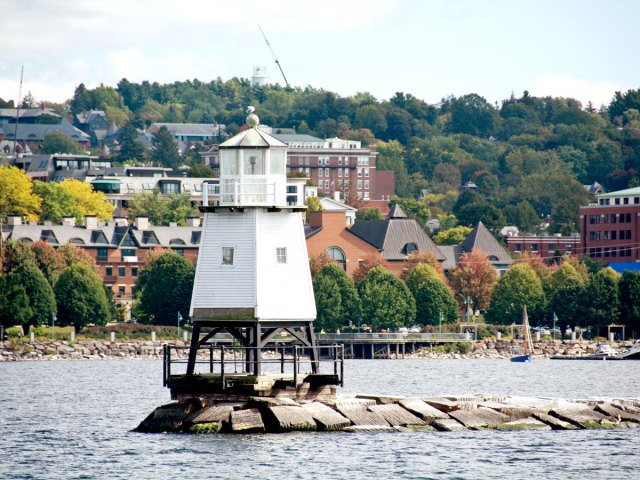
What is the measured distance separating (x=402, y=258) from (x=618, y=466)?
115 meters

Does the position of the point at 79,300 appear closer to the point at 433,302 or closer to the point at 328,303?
the point at 328,303

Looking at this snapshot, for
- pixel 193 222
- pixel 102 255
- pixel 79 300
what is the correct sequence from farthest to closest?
pixel 193 222 → pixel 102 255 → pixel 79 300

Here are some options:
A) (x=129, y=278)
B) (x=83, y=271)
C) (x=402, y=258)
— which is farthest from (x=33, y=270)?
(x=402, y=258)

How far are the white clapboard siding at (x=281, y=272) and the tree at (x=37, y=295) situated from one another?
77892 mm

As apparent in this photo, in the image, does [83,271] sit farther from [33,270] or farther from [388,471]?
[388,471]

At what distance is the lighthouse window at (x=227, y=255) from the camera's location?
53875mm

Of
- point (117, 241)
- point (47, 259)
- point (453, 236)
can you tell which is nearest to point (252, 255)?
point (47, 259)

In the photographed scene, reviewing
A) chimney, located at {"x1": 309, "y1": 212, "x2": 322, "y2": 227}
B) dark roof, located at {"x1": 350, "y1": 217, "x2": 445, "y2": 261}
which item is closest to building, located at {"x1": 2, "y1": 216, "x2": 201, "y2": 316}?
chimney, located at {"x1": 309, "y1": 212, "x2": 322, "y2": 227}

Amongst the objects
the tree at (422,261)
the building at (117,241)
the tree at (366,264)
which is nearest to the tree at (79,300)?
the building at (117,241)

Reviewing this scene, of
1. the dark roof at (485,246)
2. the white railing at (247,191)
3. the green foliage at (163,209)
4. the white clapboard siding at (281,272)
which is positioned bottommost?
the white clapboard siding at (281,272)

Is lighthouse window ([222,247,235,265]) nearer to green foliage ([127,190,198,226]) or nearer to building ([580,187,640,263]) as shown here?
building ([580,187,640,263])

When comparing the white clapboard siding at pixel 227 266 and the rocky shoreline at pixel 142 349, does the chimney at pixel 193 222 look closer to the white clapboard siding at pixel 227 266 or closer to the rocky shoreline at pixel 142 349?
the rocky shoreline at pixel 142 349

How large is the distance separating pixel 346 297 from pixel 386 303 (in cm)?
318

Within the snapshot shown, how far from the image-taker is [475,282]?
512 ft
